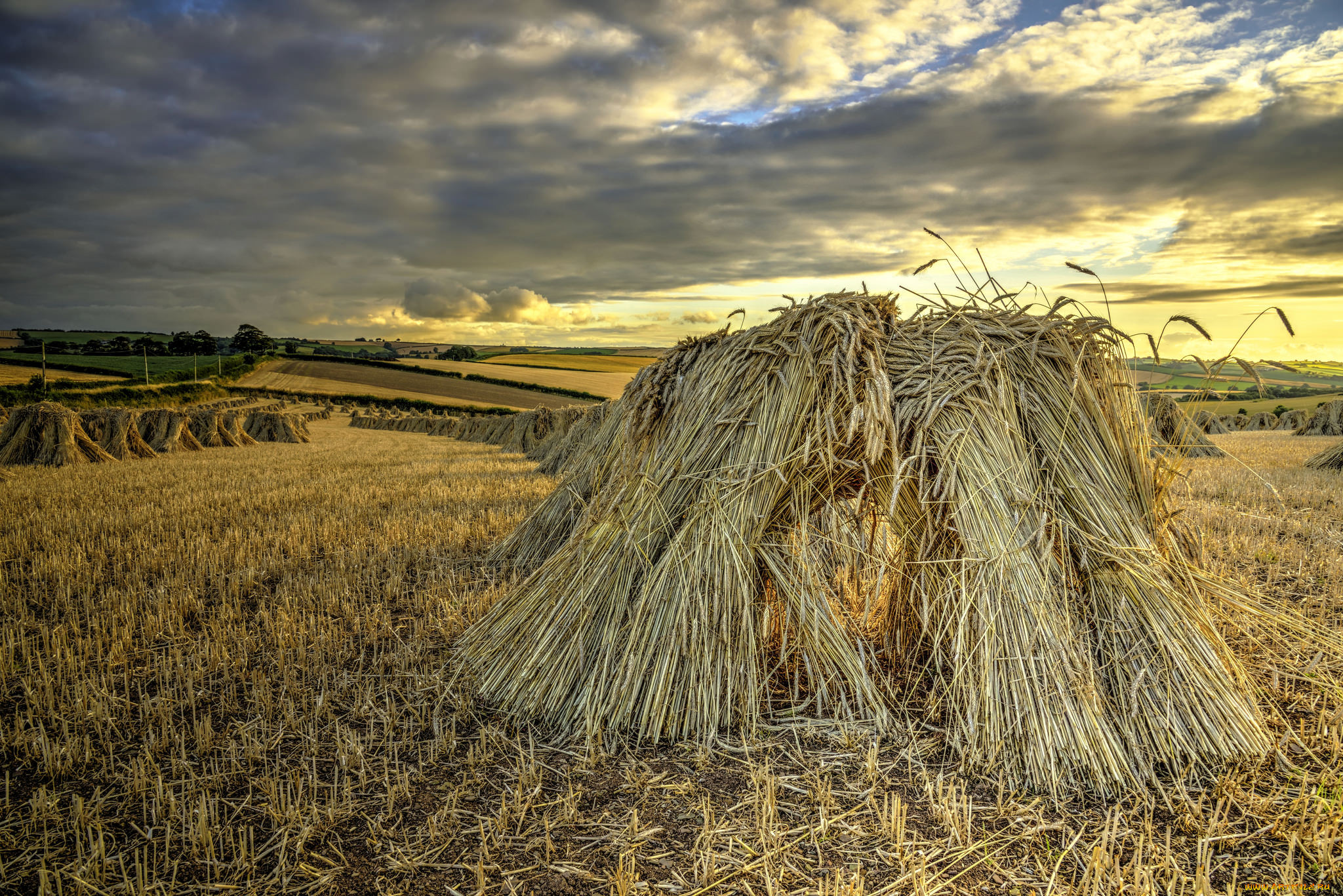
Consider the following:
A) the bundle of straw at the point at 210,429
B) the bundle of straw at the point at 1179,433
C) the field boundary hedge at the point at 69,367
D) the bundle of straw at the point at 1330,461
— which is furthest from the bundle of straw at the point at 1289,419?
the field boundary hedge at the point at 69,367

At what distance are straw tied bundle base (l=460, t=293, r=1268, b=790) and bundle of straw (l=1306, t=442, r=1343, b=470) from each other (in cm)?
1332

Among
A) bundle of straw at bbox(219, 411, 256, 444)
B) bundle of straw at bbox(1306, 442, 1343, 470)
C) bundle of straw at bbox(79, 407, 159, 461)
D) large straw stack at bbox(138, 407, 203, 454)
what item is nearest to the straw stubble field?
bundle of straw at bbox(1306, 442, 1343, 470)

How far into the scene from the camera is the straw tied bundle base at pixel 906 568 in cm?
294

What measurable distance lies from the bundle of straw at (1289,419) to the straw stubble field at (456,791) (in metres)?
32.0

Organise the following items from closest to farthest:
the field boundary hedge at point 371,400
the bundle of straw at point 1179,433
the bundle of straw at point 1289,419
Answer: the bundle of straw at point 1179,433
the bundle of straw at point 1289,419
the field boundary hedge at point 371,400

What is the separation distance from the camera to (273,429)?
2612cm

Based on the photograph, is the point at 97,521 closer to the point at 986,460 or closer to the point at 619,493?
the point at 619,493

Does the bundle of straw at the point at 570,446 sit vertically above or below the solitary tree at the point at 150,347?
below

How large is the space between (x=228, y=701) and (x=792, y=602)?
326 cm

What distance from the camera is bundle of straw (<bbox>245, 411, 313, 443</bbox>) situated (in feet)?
85.1

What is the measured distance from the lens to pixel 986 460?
3291mm

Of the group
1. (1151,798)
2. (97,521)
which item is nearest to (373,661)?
(1151,798)

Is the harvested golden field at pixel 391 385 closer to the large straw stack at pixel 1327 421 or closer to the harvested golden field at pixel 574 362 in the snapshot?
the harvested golden field at pixel 574 362

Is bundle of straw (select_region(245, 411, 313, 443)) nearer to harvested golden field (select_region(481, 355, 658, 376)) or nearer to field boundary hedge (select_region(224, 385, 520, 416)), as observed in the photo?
field boundary hedge (select_region(224, 385, 520, 416))
